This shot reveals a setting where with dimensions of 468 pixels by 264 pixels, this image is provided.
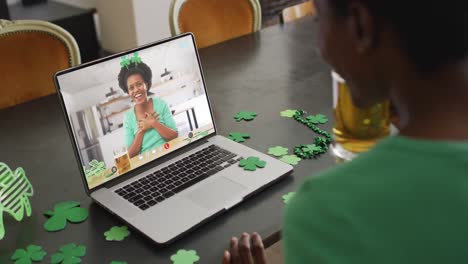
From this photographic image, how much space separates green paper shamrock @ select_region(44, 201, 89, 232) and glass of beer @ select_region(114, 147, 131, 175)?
11 centimetres

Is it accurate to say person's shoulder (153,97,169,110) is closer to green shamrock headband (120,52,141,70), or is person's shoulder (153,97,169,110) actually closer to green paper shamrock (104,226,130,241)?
green shamrock headband (120,52,141,70)

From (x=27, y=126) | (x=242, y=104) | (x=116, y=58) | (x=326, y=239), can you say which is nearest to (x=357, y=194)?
(x=326, y=239)

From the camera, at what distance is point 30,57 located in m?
1.73

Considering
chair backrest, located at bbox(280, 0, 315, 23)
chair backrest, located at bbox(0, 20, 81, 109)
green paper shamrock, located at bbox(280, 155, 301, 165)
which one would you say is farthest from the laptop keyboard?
chair backrest, located at bbox(280, 0, 315, 23)

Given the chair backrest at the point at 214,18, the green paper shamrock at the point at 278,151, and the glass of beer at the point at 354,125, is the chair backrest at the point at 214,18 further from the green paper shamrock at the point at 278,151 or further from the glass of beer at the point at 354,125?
the glass of beer at the point at 354,125

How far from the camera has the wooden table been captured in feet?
3.24

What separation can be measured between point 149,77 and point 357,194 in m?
0.74

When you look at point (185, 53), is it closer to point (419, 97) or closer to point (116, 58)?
point (116, 58)

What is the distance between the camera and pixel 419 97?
0.54 m

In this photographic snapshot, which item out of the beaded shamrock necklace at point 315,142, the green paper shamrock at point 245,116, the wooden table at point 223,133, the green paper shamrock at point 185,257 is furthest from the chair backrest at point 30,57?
the green paper shamrock at point 185,257

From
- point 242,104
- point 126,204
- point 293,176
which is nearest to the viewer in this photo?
point 126,204

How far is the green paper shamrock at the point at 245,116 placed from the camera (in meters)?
1.42

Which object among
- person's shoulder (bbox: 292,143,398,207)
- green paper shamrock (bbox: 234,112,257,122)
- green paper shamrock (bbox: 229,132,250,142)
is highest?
person's shoulder (bbox: 292,143,398,207)

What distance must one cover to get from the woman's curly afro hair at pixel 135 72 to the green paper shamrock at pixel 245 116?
32 cm
